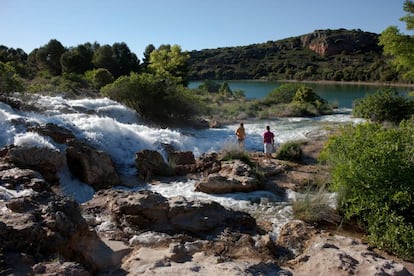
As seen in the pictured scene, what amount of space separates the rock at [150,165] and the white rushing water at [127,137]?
314 mm

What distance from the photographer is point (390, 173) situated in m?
7.33

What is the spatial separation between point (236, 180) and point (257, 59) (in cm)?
8854

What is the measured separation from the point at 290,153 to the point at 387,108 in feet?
33.6

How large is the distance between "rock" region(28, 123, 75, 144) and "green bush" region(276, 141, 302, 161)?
21.3 ft

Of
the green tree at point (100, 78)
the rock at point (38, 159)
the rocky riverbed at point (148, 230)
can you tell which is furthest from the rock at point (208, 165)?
the green tree at point (100, 78)

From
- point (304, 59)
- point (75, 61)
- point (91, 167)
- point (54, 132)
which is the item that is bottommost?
point (91, 167)

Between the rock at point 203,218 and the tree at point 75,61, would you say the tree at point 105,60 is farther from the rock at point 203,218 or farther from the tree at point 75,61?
the rock at point 203,218

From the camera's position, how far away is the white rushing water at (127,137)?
941cm

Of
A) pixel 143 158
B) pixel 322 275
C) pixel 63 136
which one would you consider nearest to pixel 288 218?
pixel 322 275

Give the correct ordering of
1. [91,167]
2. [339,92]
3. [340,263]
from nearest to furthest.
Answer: [340,263] < [91,167] < [339,92]

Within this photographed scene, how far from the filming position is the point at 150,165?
11461 mm

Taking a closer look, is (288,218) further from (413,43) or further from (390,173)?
(413,43)

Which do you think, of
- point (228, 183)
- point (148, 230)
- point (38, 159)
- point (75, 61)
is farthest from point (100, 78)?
point (148, 230)

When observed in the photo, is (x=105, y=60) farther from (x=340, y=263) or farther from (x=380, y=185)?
(x=340, y=263)
